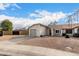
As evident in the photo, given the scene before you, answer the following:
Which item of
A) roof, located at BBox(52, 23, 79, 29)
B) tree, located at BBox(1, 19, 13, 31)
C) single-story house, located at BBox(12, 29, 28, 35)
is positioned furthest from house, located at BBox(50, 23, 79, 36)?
tree, located at BBox(1, 19, 13, 31)

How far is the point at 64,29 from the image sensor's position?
9.79 feet

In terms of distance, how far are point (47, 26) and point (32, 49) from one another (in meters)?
0.29

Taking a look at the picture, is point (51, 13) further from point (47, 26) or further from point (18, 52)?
point (18, 52)

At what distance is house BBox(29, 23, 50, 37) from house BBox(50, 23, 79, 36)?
→ 6 cm

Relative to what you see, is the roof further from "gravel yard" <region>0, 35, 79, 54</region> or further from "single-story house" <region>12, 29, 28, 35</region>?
"single-story house" <region>12, 29, 28, 35</region>

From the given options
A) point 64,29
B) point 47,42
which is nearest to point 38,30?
point 47,42

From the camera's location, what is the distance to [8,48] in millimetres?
2967

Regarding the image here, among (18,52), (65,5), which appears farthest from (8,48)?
(65,5)

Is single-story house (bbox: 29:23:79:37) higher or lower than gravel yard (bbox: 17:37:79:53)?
higher

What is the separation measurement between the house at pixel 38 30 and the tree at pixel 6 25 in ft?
0.68

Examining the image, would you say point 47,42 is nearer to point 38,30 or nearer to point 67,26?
point 38,30

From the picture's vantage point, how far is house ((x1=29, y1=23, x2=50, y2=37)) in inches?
118

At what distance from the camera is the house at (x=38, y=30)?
2.99 m

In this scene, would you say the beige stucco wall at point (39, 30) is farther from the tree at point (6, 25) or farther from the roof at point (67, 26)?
the tree at point (6, 25)
